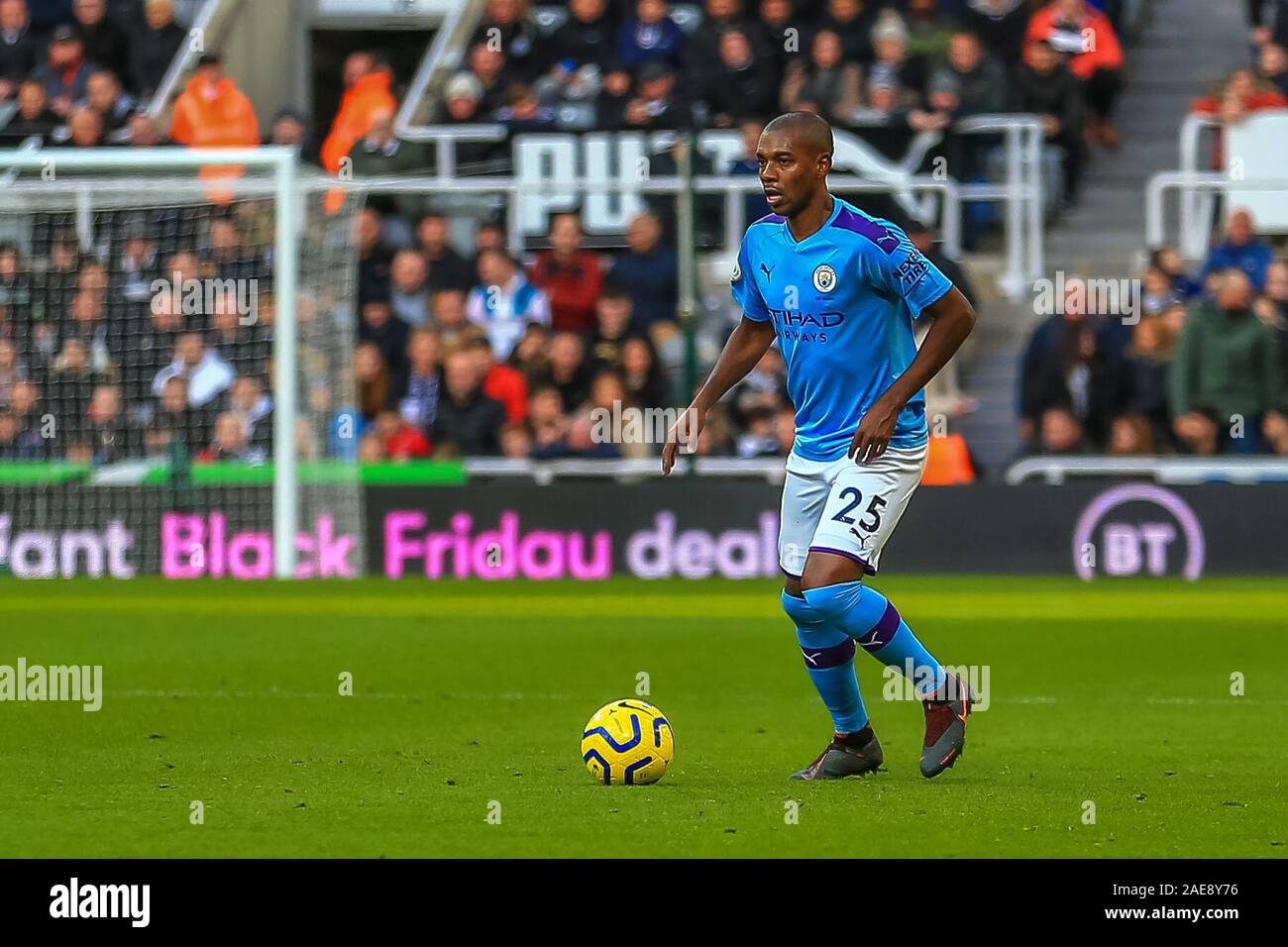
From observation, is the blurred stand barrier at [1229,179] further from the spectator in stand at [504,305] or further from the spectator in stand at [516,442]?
the spectator in stand at [516,442]

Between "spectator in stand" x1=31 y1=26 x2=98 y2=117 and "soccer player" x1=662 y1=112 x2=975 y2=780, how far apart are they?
1615cm

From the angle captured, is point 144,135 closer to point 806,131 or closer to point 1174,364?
point 1174,364

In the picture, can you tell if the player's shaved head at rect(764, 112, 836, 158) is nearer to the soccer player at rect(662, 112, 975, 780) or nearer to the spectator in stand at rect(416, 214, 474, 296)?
the soccer player at rect(662, 112, 975, 780)

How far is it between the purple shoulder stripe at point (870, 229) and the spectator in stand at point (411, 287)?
12.0 meters

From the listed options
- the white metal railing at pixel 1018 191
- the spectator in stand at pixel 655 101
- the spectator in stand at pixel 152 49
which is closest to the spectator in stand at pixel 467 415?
the spectator in stand at pixel 655 101

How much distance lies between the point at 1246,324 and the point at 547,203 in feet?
19.4

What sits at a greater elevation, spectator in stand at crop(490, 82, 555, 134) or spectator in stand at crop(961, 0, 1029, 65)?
spectator in stand at crop(961, 0, 1029, 65)

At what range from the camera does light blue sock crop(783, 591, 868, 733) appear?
809 centimetres

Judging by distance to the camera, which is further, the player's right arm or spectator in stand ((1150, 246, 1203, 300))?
spectator in stand ((1150, 246, 1203, 300))

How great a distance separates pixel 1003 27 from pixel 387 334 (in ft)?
19.8

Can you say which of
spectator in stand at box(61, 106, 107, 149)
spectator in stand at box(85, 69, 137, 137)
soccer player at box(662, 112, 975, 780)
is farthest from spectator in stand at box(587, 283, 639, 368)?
soccer player at box(662, 112, 975, 780)

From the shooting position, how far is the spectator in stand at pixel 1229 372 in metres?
18.1
